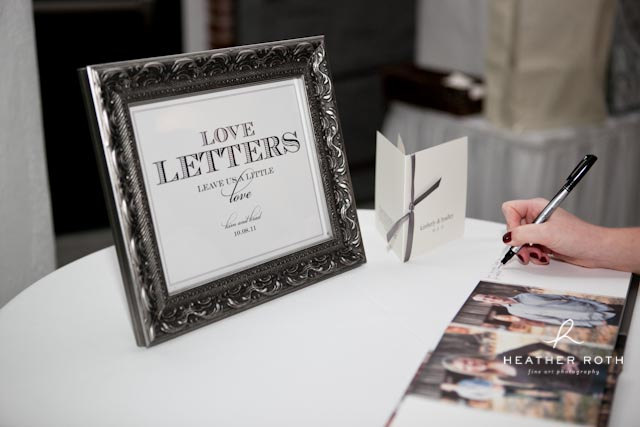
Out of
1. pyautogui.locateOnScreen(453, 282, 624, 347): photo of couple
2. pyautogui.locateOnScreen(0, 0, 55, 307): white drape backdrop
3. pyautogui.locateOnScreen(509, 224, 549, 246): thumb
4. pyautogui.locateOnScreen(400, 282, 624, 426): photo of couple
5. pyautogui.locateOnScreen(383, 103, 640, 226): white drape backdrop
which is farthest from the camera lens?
pyautogui.locateOnScreen(383, 103, 640, 226): white drape backdrop

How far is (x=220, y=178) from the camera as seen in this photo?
35.6 inches

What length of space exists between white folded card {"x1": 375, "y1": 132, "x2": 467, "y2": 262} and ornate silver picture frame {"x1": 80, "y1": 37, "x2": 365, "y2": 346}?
8 centimetres

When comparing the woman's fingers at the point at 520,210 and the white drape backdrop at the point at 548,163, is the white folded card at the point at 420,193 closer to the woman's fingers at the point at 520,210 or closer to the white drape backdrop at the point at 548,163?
the woman's fingers at the point at 520,210

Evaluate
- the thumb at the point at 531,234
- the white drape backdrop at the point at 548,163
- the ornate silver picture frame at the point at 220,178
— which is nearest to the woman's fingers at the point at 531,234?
the thumb at the point at 531,234

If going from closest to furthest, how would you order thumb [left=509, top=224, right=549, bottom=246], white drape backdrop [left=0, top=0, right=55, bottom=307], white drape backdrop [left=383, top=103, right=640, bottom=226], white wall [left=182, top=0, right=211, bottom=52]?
1. thumb [left=509, top=224, right=549, bottom=246]
2. white drape backdrop [left=0, top=0, right=55, bottom=307]
3. white drape backdrop [left=383, top=103, right=640, bottom=226]
4. white wall [left=182, top=0, right=211, bottom=52]

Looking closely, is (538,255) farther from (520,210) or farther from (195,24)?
(195,24)

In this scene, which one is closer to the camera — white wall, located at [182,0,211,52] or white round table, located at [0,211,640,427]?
white round table, located at [0,211,640,427]

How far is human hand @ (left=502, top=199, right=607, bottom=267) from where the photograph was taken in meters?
1.01

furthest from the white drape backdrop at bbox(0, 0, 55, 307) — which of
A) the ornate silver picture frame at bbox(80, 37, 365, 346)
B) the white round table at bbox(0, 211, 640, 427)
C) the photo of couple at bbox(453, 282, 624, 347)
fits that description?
the photo of couple at bbox(453, 282, 624, 347)

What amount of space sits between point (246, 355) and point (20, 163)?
2.56ft

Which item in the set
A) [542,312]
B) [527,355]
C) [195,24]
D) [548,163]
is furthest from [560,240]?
[195,24]

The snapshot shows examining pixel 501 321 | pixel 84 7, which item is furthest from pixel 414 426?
pixel 84 7

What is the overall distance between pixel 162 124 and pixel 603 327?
23.6 inches

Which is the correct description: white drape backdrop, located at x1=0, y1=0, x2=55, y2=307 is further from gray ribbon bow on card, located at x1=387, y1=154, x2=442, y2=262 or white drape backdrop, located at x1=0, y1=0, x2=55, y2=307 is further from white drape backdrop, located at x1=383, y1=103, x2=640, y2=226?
white drape backdrop, located at x1=383, y1=103, x2=640, y2=226
